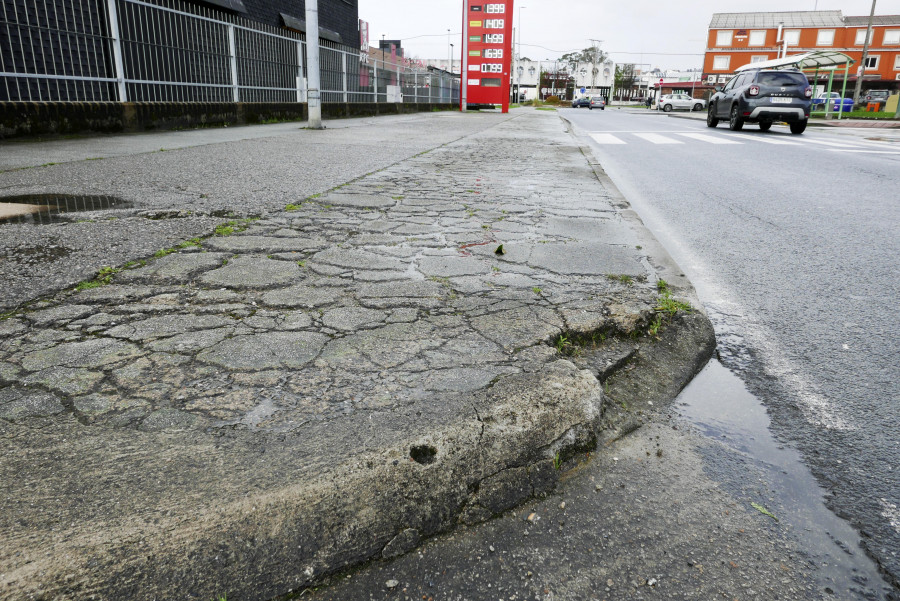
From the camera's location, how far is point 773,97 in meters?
14.4

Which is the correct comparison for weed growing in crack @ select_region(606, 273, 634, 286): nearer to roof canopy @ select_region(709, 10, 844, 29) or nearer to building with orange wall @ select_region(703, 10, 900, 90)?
building with orange wall @ select_region(703, 10, 900, 90)

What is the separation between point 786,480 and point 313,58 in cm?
1157

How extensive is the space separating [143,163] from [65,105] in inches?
127

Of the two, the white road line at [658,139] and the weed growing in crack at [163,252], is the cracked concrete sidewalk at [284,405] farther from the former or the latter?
the white road line at [658,139]

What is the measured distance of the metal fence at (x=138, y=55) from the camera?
8422 mm

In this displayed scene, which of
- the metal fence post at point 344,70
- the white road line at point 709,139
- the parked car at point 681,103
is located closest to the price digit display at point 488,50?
the metal fence post at point 344,70

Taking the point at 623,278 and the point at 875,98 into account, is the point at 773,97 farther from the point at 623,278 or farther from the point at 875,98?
the point at 875,98

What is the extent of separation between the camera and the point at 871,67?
196 ft

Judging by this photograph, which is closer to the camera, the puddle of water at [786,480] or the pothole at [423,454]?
the puddle of water at [786,480]

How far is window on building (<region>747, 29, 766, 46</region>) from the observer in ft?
205

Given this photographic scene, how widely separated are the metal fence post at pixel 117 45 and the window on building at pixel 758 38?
68693mm

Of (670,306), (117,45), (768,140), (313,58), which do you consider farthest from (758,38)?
(670,306)

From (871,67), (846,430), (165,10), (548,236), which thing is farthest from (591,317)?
(871,67)

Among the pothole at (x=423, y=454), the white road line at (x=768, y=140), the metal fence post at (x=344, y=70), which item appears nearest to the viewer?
the pothole at (x=423, y=454)
